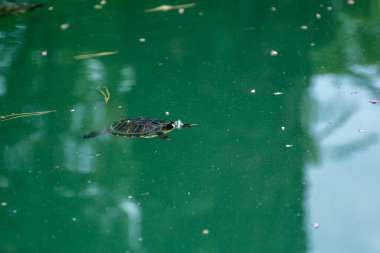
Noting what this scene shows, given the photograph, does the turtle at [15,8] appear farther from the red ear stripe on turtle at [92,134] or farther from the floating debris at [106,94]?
the red ear stripe on turtle at [92,134]

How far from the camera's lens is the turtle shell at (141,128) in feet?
10.9

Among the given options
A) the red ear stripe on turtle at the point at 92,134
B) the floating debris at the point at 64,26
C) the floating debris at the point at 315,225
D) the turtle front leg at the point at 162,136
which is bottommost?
the floating debris at the point at 64,26

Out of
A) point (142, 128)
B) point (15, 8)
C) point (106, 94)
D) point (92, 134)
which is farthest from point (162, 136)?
point (15, 8)

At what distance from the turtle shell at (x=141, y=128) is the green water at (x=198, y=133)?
55 mm

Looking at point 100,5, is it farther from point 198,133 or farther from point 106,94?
point 198,133

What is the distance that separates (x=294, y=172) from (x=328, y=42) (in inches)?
65.9

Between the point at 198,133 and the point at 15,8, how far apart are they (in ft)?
8.86

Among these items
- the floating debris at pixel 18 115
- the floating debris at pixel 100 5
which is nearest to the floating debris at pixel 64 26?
the floating debris at pixel 100 5

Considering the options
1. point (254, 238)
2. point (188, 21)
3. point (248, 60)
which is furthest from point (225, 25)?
point (254, 238)

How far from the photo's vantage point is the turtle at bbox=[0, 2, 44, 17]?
516 cm

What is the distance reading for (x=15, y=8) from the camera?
205 inches

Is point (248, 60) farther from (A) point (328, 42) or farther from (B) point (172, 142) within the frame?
(B) point (172, 142)

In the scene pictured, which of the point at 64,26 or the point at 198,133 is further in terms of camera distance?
the point at 64,26

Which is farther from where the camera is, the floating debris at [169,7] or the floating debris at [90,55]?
the floating debris at [169,7]
